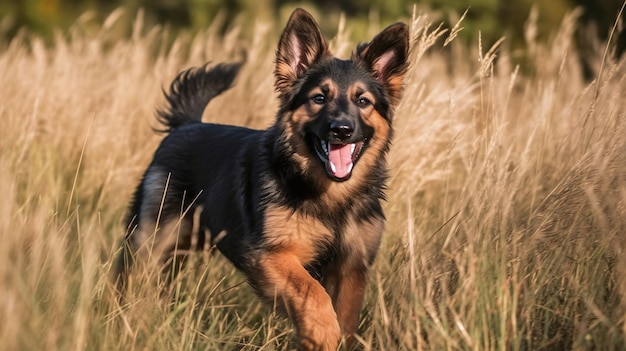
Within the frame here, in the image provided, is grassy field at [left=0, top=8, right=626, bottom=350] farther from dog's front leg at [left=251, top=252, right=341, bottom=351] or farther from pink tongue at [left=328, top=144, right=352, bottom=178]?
pink tongue at [left=328, top=144, right=352, bottom=178]

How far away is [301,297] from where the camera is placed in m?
3.38

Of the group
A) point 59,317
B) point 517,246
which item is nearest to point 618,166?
point 517,246

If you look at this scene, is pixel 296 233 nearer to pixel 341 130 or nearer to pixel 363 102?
pixel 341 130

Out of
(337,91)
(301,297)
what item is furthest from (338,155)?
(301,297)

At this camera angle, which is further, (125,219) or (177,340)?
(125,219)

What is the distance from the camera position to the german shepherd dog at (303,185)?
143 inches

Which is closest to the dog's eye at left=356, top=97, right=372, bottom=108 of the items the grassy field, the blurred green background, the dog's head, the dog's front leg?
the dog's head

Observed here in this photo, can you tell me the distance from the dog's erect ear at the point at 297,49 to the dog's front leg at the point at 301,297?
0.99m

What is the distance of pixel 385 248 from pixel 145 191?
1412 millimetres

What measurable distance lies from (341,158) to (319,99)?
336 millimetres

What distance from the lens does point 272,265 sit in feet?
11.7

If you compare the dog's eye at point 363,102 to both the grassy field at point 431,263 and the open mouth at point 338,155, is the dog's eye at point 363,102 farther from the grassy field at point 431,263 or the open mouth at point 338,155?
the grassy field at point 431,263

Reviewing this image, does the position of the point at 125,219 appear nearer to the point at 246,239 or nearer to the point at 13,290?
the point at 246,239

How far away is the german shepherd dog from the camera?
364 cm
